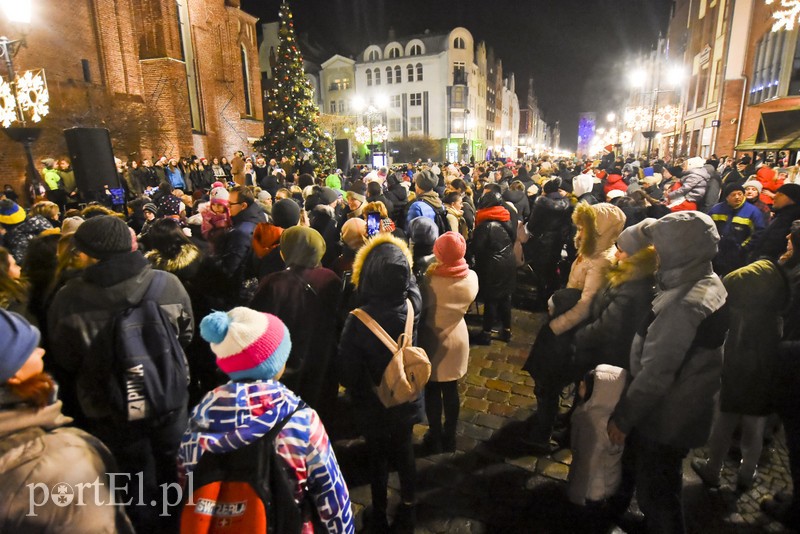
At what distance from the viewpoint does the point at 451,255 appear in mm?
3557

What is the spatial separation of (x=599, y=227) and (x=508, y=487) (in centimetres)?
229

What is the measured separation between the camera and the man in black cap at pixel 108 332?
8.39ft

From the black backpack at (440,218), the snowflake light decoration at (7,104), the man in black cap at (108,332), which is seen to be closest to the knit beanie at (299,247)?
the man in black cap at (108,332)

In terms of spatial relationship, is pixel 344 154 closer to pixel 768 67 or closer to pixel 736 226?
pixel 736 226

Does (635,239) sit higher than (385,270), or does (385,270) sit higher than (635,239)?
(635,239)

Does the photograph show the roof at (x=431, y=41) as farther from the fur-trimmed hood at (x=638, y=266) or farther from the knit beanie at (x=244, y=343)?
the knit beanie at (x=244, y=343)

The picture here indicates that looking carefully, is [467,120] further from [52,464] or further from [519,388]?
[52,464]

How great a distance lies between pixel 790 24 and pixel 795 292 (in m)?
10.0

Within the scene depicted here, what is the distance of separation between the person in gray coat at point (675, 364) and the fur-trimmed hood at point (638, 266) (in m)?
0.53

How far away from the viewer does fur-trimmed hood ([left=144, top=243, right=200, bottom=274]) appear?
3719 millimetres

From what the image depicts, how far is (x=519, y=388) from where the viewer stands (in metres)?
4.95

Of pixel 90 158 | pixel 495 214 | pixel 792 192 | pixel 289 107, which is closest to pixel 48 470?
pixel 495 214

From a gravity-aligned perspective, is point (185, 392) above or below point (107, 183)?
below

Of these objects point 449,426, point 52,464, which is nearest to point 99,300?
point 52,464
